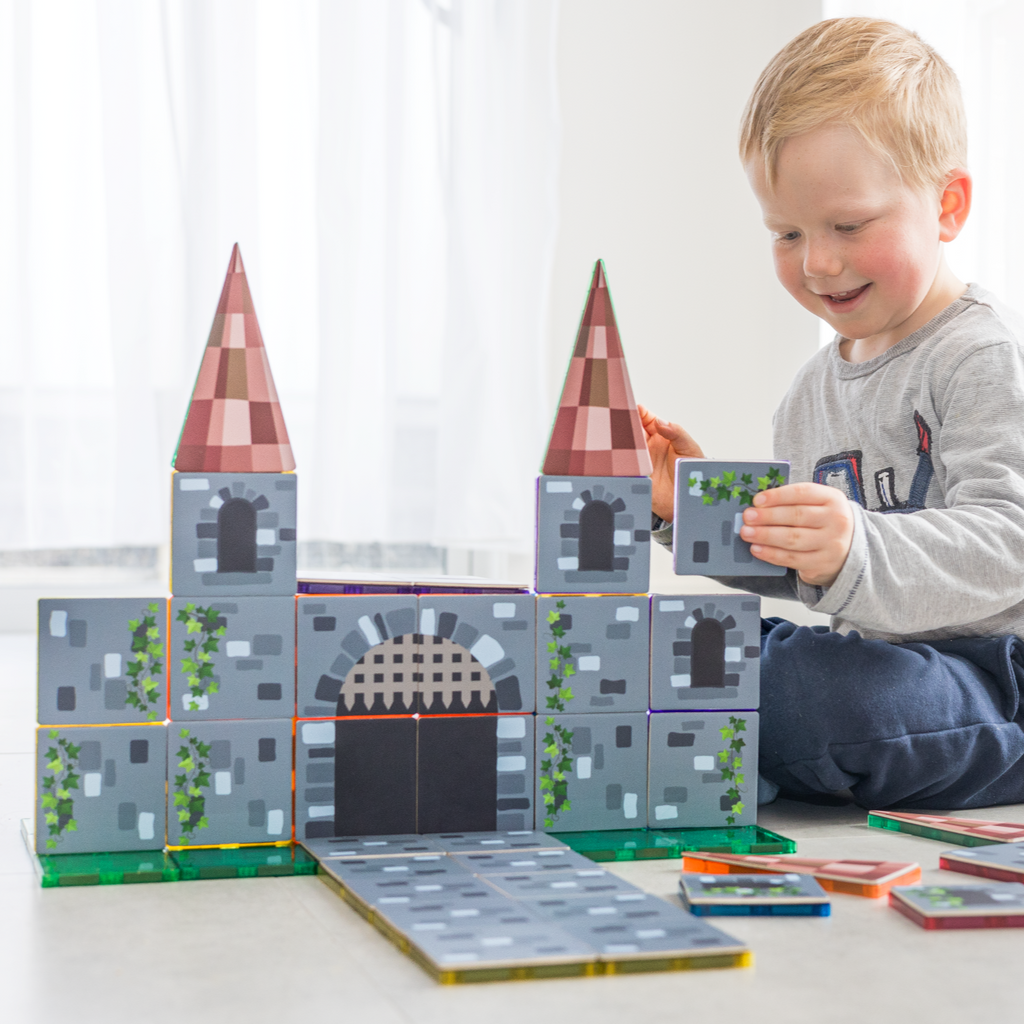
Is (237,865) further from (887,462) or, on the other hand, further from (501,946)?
(887,462)

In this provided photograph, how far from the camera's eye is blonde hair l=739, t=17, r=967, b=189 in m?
1.01

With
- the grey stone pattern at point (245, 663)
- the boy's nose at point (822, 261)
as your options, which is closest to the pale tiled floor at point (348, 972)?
the grey stone pattern at point (245, 663)

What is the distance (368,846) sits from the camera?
718 millimetres

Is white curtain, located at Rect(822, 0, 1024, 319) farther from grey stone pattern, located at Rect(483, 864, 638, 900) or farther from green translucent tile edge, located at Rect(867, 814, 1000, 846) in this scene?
grey stone pattern, located at Rect(483, 864, 638, 900)

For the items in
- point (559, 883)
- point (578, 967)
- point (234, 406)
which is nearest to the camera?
point (578, 967)

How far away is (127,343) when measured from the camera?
189 centimetres

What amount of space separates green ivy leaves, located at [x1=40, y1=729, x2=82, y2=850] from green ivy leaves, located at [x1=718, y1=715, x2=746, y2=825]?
410mm

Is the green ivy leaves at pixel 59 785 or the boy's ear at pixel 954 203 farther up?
the boy's ear at pixel 954 203

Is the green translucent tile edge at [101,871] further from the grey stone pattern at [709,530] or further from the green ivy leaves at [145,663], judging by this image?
the grey stone pattern at [709,530]

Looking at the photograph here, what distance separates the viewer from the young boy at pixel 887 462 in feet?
2.78

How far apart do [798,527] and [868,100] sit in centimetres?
44

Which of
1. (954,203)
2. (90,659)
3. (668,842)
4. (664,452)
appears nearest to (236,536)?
(90,659)

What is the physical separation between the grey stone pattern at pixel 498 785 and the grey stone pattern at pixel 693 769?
86 millimetres

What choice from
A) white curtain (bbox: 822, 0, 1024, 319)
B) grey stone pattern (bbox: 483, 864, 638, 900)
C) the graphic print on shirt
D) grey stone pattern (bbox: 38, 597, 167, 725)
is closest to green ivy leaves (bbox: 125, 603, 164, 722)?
grey stone pattern (bbox: 38, 597, 167, 725)
